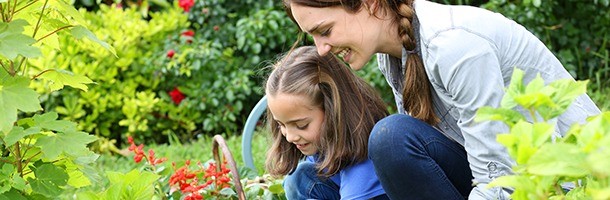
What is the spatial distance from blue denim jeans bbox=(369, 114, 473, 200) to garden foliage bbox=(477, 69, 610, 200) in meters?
0.93

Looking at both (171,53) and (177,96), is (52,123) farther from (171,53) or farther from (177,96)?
(177,96)

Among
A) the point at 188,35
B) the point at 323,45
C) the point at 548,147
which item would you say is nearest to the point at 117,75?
the point at 188,35

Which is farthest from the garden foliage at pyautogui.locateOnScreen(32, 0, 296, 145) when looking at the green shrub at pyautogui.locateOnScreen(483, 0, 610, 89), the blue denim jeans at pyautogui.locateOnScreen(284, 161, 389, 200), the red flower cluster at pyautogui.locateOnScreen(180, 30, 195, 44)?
the blue denim jeans at pyautogui.locateOnScreen(284, 161, 389, 200)

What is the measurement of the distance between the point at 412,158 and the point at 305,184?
Result: 1.56 feet

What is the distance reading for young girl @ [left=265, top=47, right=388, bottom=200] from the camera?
2.54 metres

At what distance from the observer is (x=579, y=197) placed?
1.32 metres

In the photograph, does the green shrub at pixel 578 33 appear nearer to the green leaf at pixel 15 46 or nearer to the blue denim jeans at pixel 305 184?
the blue denim jeans at pixel 305 184

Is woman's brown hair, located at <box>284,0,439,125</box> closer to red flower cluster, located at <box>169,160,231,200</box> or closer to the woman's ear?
the woman's ear

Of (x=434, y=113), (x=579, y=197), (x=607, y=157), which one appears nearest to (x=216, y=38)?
(x=434, y=113)

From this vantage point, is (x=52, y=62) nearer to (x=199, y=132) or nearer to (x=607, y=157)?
(x=199, y=132)

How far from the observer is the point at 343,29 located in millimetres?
2158

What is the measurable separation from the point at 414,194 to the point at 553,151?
1.25 meters

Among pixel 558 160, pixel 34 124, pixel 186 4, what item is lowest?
pixel 186 4

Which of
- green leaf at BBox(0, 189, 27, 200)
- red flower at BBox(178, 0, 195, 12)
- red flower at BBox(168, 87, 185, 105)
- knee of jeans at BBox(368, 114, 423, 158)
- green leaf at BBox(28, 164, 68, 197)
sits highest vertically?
green leaf at BBox(28, 164, 68, 197)
